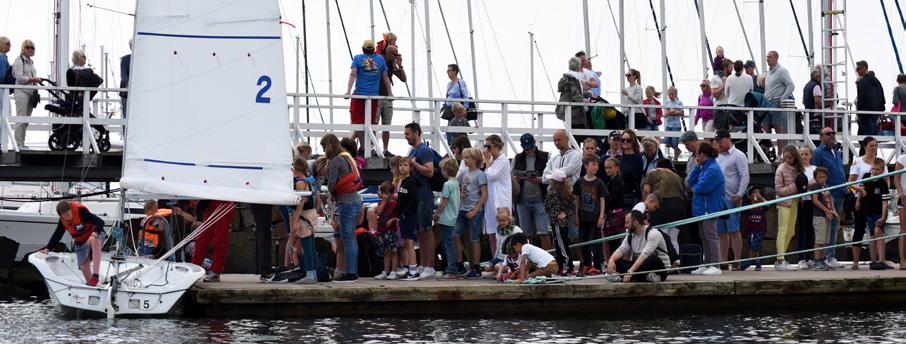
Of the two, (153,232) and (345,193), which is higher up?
(345,193)

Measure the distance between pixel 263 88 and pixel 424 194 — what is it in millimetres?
2444

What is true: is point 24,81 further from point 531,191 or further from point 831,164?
point 831,164

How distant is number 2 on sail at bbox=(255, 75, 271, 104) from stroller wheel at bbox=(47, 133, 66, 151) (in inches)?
261

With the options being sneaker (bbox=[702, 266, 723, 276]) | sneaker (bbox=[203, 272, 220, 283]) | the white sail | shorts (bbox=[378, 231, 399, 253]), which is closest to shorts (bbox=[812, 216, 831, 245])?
sneaker (bbox=[702, 266, 723, 276])

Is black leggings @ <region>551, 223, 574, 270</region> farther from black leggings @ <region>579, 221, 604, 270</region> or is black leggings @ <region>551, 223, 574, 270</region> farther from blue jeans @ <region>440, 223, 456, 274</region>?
blue jeans @ <region>440, 223, 456, 274</region>

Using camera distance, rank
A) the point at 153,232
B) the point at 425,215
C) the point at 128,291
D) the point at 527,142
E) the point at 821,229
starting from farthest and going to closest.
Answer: the point at 153,232, the point at 821,229, the point at 527,142, the point at 425,215, the point at 128,291

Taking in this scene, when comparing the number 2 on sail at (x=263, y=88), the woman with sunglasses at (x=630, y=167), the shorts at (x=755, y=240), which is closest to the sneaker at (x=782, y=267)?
the shorts at (x=755, y=240)

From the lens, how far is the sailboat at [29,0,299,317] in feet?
57.5

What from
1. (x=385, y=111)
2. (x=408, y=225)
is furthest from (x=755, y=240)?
(x=385, y=111)

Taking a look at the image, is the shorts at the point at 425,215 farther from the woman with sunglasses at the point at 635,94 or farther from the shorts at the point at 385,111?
the woman with sunglasses at the point at 635,94

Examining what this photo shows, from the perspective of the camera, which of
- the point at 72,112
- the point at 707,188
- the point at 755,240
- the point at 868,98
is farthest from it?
the point at 868,98

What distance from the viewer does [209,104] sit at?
17.9 metres

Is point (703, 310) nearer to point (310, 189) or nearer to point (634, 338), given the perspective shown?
point (634, 338)

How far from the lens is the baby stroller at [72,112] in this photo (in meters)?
23.5
